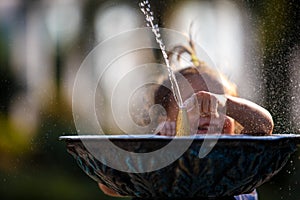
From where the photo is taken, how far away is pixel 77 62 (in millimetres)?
4820

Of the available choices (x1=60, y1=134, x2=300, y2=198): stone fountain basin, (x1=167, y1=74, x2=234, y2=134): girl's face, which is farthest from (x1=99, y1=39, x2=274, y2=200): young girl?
(x1=60, y1=134, x2=300, y2=198): stone fountain basin

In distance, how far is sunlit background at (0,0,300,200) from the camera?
3568mm

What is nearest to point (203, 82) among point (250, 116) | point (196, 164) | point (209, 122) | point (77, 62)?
point (250, 116)

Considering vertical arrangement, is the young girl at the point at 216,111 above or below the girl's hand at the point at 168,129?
above

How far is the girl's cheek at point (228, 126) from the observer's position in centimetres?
177

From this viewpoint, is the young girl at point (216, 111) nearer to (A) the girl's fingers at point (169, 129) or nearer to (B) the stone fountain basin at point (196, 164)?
(A) the girl's fingers at point (169, 129)

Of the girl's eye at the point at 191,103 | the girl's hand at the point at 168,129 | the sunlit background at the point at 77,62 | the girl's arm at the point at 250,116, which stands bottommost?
the sunlit background at the point at 77,62

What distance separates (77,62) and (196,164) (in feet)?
11.3

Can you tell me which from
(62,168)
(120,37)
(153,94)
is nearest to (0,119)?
(62,168)

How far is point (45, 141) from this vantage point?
4.58 m

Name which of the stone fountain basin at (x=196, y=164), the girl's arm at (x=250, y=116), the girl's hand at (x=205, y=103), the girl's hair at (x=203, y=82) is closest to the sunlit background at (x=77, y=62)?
the girl's hair at (x=203, y=82)

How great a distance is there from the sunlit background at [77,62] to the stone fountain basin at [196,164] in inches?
51.0

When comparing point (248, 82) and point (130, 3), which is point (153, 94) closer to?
point (248, 82)

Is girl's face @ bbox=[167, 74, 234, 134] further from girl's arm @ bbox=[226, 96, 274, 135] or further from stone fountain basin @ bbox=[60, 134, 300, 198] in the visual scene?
stone fountain basin @ bbox=[60, 134, 300, 198]
